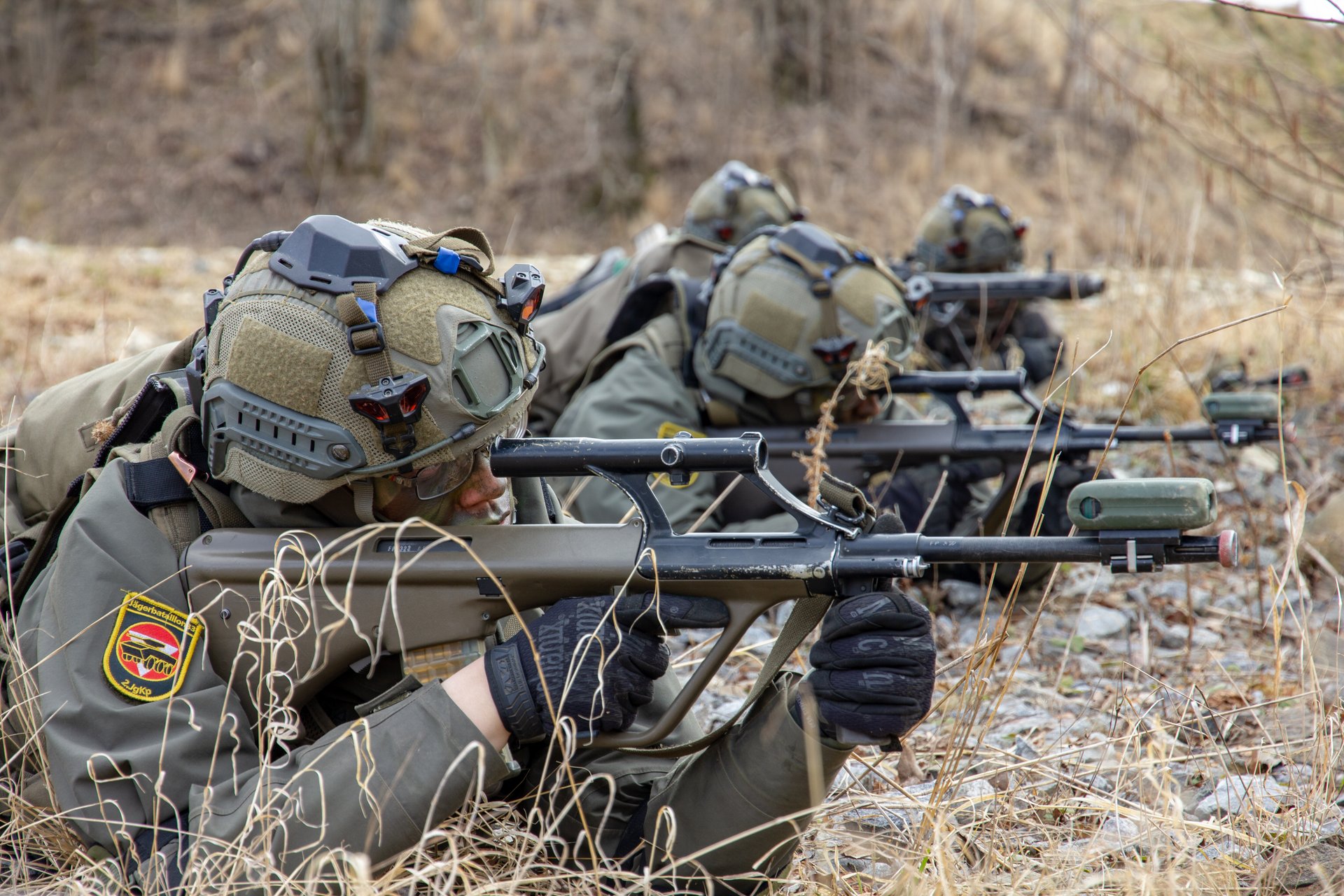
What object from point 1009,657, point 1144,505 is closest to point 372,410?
point 1144,505

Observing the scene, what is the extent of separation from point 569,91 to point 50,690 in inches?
681

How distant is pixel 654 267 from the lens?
6.29 meters

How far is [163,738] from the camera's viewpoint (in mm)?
2289

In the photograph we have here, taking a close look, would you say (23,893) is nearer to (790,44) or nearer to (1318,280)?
(1318,280)

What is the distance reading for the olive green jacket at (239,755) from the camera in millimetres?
2229

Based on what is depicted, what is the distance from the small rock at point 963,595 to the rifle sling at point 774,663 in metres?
2.63

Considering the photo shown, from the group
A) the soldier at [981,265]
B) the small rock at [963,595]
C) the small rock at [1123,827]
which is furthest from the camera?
the soldier at [981,265]

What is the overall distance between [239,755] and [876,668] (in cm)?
130

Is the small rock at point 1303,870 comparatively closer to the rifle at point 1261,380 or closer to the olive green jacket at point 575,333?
the rifle at point 1261,380

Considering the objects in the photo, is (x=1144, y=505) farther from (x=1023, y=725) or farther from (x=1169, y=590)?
(x=1169, y=590)

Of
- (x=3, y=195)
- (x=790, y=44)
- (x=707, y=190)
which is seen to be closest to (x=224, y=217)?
(x=3, y=195)

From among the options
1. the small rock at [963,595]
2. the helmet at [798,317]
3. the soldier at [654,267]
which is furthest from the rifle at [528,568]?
the soldier at [654,267]

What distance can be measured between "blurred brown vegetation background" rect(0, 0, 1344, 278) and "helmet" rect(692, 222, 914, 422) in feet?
31.9

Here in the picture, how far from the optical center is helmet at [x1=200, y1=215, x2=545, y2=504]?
2305mm
